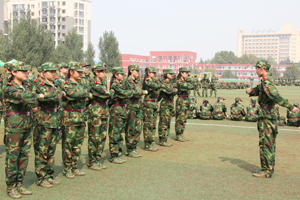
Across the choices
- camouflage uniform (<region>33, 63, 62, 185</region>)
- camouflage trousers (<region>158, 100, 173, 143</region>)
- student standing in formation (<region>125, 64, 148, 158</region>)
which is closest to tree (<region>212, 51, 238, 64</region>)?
camouflage trousers (<region>158, 100, 173, 143</region>)

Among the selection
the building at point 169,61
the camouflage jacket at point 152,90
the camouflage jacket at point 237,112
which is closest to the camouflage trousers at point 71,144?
the camouflage jacket at point 152,90

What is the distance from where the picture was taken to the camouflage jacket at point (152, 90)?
307 inches

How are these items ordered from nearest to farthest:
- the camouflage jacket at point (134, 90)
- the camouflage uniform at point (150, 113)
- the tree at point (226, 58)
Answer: the camouflage jacket at point (134, 90), the camouflage uniform at point (150, 113), the tree at point (226, 58)

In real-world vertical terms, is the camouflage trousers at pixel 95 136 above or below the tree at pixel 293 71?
below

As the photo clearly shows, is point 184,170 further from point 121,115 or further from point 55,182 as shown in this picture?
point 55,182

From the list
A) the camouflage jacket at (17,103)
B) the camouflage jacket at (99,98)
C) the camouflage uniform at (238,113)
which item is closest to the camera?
the camouflage jacket at (17,103)

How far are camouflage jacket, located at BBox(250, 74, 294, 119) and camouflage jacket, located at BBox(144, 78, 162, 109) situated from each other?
8.76ft

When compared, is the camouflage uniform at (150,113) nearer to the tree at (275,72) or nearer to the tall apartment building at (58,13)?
the tall apartment building at (58,13)

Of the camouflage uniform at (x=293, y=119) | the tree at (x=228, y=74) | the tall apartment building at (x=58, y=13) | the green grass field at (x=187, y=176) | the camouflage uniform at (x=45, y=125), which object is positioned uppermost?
the tall apartment building at (x=58, y=13)

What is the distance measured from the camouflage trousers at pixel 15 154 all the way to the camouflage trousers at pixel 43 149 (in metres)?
0.33

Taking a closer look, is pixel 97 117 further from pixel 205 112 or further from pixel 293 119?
pixel 293 119

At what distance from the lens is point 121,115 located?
691cm

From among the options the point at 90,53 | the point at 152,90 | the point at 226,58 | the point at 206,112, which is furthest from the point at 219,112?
the point at 226,58

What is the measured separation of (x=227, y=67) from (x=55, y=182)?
122414 mm
